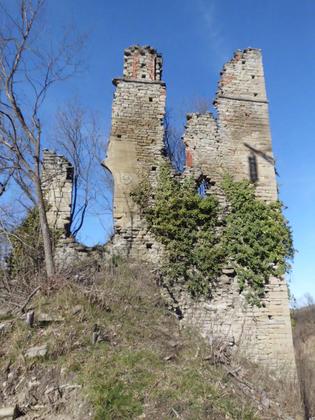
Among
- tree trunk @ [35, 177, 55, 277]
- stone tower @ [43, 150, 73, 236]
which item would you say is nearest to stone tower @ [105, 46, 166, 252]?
stone tower @ [43, 150, 73, 236]

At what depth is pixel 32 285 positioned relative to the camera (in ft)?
22.9

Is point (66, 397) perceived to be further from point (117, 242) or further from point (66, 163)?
point (66, 163)

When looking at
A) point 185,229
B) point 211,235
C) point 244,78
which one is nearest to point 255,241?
point 211,235

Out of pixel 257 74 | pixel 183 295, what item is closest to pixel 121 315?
pixel 183 295

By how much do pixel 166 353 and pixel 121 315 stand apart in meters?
1.08

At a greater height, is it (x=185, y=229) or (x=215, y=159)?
(x=215, y=159)

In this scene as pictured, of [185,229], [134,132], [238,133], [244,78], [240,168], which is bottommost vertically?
[185,229]

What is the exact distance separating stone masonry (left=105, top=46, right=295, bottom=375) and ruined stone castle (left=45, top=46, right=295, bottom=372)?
0.9 inches

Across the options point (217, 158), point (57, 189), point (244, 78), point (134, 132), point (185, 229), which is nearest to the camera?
point (185, 229)

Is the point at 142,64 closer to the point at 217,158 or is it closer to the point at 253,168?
the point at 217,158

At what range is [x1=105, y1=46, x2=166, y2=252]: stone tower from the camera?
9.05 metres

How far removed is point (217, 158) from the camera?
995 cm

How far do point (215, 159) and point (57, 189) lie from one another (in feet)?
14.0

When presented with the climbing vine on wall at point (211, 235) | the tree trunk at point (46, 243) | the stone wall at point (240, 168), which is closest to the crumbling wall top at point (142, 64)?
the stone wall at point (240, 168)
